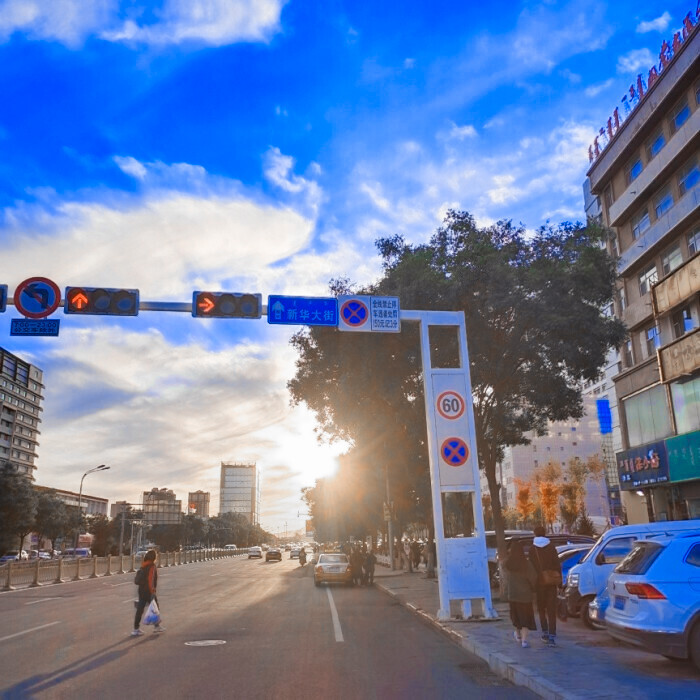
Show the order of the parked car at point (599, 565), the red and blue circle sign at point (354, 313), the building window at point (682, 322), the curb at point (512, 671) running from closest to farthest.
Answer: the curb at point (512, 671) → the parked car at point (599, 565) → the red and blue circle sign at point (354, 313) → the building window at point (682, 322)

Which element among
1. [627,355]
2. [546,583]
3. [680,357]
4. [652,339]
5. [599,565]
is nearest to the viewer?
[546,583]

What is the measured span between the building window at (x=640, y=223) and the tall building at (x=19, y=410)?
109860 mm

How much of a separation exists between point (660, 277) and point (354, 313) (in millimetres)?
21253

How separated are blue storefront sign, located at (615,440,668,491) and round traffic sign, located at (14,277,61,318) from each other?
25.2m

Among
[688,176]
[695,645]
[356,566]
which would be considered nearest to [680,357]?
[688,176]

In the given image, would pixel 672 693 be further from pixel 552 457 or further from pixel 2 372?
pixel 2 372

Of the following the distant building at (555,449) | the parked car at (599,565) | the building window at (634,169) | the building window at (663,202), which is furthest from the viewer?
the distant building at (555,449)

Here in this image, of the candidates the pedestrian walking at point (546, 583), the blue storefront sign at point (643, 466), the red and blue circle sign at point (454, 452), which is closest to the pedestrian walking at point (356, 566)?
the blue storefront sign at point (643, 466)

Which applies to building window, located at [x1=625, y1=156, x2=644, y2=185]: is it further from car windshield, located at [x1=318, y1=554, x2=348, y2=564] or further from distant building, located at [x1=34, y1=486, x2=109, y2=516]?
distant building, located at [x1=34, y1=486, x2=109, y2=516]

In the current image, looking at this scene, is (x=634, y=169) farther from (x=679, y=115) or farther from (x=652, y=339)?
(x=652, y=339)

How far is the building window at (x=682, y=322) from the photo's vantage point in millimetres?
27547

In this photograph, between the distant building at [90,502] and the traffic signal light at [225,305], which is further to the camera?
the distant building at [90,502]

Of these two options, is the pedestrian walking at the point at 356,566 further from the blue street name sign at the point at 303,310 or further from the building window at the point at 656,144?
the building window at the point at 656,144

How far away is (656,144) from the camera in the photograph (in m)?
30.4
